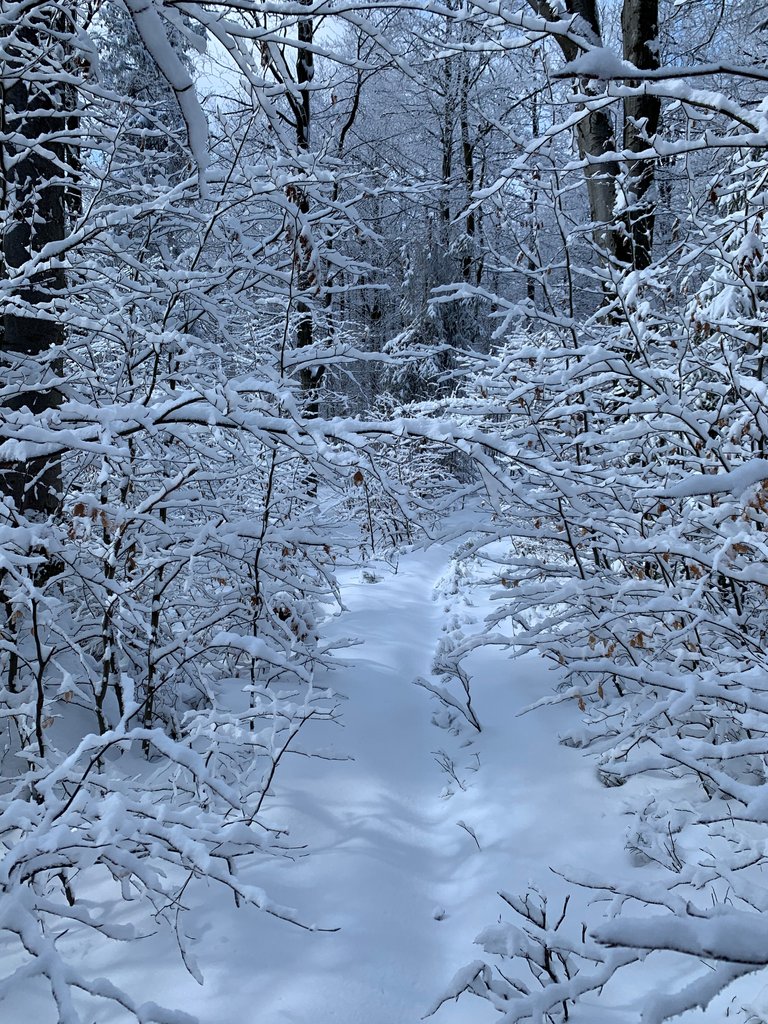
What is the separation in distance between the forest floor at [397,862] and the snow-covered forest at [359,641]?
0.6 inches

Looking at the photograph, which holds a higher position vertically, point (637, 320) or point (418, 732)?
point (637, 320)

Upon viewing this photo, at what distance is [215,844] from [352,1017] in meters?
0.71

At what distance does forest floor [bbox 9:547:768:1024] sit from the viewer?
6.56ft

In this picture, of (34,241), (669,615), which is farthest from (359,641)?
(34,241)

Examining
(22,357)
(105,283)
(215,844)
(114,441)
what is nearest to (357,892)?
(215,844)

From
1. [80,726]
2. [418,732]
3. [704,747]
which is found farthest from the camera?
[418,732]

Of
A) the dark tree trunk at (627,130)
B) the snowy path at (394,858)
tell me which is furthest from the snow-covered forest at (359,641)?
the dark tree trunk at (627,130)

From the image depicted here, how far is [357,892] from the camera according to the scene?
2484 mm

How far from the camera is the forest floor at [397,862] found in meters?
2.00

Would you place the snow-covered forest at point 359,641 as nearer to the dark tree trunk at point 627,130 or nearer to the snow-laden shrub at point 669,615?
the snow-laden shrub at point 669,615

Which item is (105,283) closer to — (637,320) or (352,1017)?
(637,320)

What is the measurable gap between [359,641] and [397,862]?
1.03 m

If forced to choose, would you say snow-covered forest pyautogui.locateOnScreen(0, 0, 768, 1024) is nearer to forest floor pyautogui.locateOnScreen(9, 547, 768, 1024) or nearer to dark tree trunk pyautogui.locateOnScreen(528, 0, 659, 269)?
forest floor pyautogui.locateOnScreen(9, 547, 768, 1024)

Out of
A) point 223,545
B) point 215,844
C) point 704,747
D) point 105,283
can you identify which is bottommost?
point 215,844
